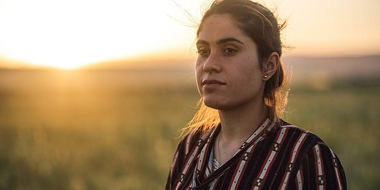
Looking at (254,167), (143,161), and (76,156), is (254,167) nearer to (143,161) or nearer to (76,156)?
(143,161)

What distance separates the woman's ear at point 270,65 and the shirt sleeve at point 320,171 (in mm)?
503

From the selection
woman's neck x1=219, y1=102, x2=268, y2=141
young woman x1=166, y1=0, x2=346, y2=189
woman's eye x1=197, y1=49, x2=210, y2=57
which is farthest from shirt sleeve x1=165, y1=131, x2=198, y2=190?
woman's eye x1=197, y1=49, x2=210, y2=57

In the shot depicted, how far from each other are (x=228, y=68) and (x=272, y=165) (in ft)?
1.78

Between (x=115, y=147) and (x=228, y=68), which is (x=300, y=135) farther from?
(x=115, y=147)

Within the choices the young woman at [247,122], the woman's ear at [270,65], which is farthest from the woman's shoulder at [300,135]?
the woman's ear at [270,65]

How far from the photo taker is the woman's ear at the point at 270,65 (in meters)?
2.41

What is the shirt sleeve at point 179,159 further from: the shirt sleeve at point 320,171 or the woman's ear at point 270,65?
the shirt sleeve at point 320,171

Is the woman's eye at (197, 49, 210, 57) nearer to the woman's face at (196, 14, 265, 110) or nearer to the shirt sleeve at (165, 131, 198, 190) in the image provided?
the woman's face at (196, 14, 265, 110)

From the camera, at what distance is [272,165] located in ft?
7.07

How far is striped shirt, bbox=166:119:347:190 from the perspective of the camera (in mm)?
2055

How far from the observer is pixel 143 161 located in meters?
9.14

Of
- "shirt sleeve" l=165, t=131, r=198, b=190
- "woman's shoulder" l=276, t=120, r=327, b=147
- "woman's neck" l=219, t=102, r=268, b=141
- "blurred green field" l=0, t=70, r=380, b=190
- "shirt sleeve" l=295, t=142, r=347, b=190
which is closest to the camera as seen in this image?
"shirt sleeve" l=295, t=142, r=347, b=190

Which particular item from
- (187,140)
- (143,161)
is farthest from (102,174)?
(187,140)

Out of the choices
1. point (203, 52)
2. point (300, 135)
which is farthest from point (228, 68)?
point (300, 135)
